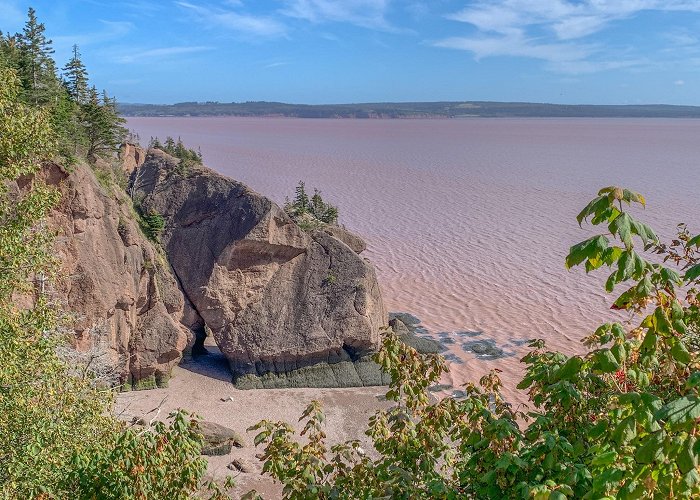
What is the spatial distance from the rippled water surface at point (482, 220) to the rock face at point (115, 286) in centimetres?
1125

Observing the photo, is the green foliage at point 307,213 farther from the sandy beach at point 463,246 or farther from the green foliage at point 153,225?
the green foliage at point 153,225

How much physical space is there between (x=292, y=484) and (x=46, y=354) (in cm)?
484

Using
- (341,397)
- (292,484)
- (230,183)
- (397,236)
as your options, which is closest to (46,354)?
(292,484)

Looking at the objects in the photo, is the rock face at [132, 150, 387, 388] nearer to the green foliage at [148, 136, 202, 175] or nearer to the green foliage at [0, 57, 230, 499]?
the green foliage at [148, 136, 202, 175]

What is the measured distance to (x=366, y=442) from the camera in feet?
55.5

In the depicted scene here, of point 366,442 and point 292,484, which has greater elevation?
point 292,484

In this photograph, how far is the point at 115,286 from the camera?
1759cm

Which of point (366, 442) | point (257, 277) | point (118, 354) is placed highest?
point (257, 277)

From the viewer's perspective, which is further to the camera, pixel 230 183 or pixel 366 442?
pixel 230 183

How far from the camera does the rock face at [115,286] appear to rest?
53.3 feet

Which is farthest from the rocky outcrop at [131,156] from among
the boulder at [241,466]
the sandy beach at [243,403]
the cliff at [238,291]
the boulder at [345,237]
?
the boulder at [241,466]

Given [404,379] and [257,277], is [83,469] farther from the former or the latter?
[257,277]

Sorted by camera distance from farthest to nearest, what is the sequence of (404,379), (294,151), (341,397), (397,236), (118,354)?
(294,151)
(397,236)
(341,397)
(118,354)
(404,379)

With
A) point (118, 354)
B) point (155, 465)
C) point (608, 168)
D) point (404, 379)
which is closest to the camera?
point (155, 465)
